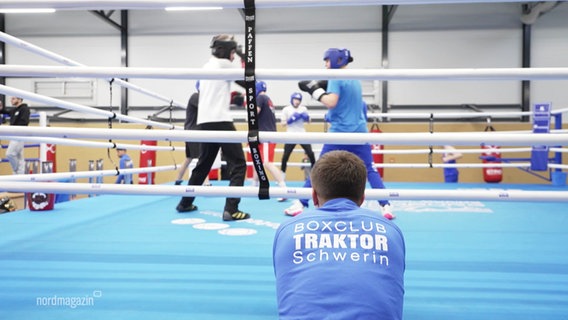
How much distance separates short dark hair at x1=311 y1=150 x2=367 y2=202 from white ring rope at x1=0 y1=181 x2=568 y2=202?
0.52m

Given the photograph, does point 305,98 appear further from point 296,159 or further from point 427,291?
point 427,291

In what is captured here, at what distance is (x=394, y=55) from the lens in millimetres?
9258

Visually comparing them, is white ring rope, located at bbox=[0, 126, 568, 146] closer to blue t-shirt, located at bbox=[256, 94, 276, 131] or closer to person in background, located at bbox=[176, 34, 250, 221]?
person in background, located at bbox=[176, 34, 250, 221]

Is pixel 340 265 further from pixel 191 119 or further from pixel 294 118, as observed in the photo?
pixel 294 118

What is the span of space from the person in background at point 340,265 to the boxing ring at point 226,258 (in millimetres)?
455

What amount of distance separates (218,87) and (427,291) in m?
1.96

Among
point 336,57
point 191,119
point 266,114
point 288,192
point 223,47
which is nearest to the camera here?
point 288,192

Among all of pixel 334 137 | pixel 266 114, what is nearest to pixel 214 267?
pixel 334 137

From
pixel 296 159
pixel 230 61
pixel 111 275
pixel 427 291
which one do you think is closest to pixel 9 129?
pixel 111 275

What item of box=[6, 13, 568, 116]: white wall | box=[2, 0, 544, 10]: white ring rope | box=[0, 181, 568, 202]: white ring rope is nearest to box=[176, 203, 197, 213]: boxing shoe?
box=[0, 181, 568, 202]: white ring rope

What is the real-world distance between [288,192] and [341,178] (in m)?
0.56

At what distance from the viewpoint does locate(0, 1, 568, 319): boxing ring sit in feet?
4.12

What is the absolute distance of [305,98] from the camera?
9672 millimetres

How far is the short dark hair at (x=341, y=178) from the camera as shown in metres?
0.92
